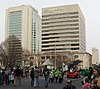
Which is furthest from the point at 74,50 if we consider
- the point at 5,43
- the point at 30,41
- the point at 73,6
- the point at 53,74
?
the point at 53,74

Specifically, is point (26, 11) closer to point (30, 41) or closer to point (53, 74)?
point (30, 41)

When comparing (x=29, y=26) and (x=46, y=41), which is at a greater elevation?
(x=29, y=26)

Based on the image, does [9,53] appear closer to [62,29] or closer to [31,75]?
[31,75]

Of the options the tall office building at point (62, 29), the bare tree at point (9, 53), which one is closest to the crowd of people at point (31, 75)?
the bare tree at point (9, 53)

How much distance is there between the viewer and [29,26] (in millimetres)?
198375

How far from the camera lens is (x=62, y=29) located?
169 metres

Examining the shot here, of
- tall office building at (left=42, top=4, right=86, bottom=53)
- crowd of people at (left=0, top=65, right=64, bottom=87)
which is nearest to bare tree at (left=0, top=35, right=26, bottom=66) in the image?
crowd of people at (left=0, top=65, right=64, bottom=87)

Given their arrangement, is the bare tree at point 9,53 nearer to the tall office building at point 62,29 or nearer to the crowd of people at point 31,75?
the crowd of people at point 31,75

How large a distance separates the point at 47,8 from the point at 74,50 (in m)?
30.9

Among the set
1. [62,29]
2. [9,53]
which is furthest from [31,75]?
[62,29]

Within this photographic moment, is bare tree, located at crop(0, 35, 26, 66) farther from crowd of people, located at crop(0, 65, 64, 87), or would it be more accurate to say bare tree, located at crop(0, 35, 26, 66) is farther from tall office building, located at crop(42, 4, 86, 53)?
tall office building, located at crop(42, 4, 86, 53)

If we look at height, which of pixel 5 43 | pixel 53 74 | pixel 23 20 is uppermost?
pixel 23 20

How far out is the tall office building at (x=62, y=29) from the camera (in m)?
164

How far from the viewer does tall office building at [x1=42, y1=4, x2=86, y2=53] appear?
16450cm
